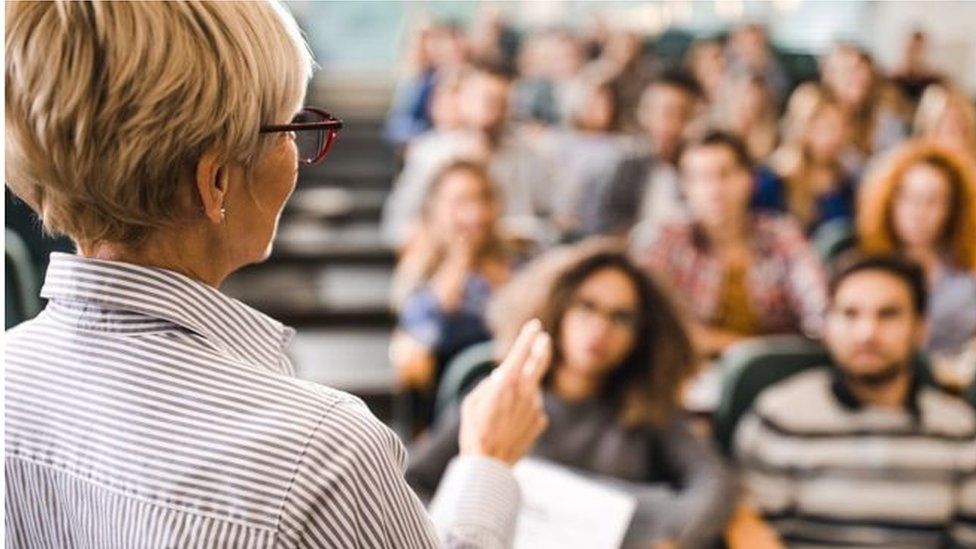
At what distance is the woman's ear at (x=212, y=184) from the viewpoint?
67 centimetres

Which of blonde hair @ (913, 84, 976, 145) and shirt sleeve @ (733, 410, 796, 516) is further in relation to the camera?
blonde hair @ (913, 84, 976, 145)

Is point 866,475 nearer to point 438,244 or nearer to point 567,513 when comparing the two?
point 567,513

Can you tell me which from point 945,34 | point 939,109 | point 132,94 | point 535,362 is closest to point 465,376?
point 535,362

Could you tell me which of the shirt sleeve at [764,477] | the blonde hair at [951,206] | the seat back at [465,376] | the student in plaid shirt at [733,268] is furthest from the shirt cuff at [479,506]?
the blonde hair at [951,206]

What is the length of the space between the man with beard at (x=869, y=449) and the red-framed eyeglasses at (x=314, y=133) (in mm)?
1629

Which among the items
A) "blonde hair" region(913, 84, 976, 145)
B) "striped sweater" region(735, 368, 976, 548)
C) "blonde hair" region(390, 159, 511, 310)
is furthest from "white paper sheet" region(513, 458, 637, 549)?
"blonde hair" region(913, 84, 976, 145)

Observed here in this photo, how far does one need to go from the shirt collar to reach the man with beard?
166 centimetres

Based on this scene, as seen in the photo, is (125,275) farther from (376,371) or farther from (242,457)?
(376,371)

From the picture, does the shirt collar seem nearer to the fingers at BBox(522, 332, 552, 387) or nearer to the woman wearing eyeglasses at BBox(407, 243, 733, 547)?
the fingers at BBox(522, 332, 552, 387)

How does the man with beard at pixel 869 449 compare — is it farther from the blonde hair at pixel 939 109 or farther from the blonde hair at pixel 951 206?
the blonde hair at pixel 939 109

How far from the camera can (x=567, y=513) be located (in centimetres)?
165

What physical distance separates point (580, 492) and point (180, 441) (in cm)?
113

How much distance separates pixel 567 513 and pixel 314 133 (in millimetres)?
1047

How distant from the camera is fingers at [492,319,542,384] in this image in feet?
3.14
